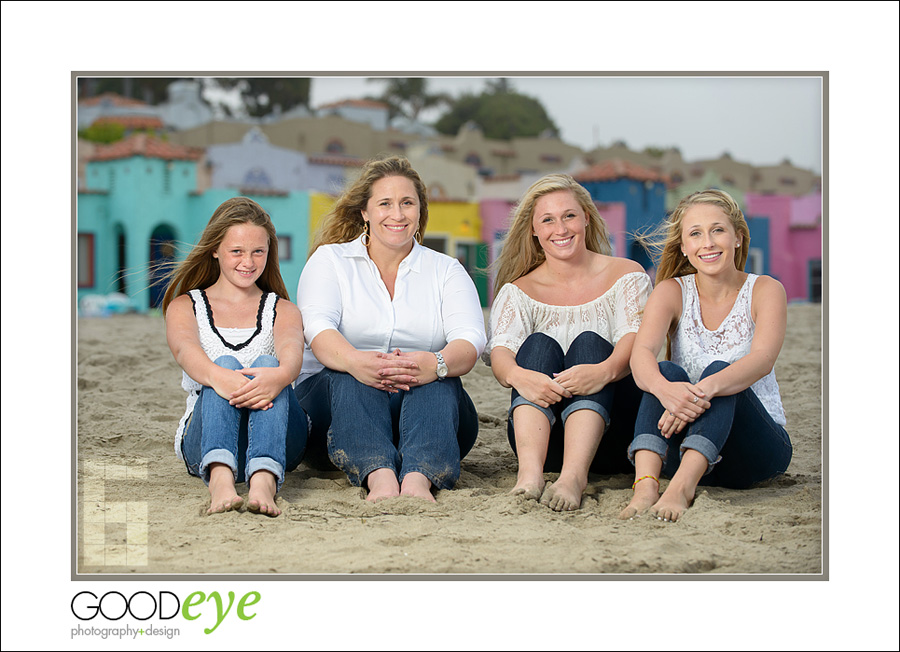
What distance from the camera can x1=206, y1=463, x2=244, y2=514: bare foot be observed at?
104 inches

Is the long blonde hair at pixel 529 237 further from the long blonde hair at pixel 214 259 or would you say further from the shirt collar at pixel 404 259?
the long blonde hair at pixel 214 259

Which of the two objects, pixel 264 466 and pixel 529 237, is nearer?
pixel 264 466

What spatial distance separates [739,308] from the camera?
297 cm

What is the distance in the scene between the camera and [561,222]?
314 centimetres

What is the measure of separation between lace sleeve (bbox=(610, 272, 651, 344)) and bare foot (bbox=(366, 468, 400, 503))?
94 cm

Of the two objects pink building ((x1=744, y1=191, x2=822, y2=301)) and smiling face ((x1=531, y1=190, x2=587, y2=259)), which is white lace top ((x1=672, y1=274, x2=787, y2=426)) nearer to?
smiling face ((x1=531, y1=190, x2=587, y2=259))

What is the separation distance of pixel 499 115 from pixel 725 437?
818 inches

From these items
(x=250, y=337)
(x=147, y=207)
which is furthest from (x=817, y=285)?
(x=147, y=207)

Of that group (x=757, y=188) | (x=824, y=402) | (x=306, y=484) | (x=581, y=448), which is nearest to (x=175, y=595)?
(x=306, y=484)

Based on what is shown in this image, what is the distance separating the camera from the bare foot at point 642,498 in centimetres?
267

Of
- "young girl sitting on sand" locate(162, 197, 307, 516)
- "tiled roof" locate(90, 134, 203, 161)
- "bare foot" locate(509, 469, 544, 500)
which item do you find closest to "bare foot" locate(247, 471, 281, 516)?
"young girl sitting on sand" locate(162, 197, 307, 516)

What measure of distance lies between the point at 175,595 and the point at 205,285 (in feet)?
3.83

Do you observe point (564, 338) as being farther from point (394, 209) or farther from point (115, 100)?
point (115, 100)

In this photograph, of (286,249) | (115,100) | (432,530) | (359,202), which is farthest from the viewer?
(115,100)
